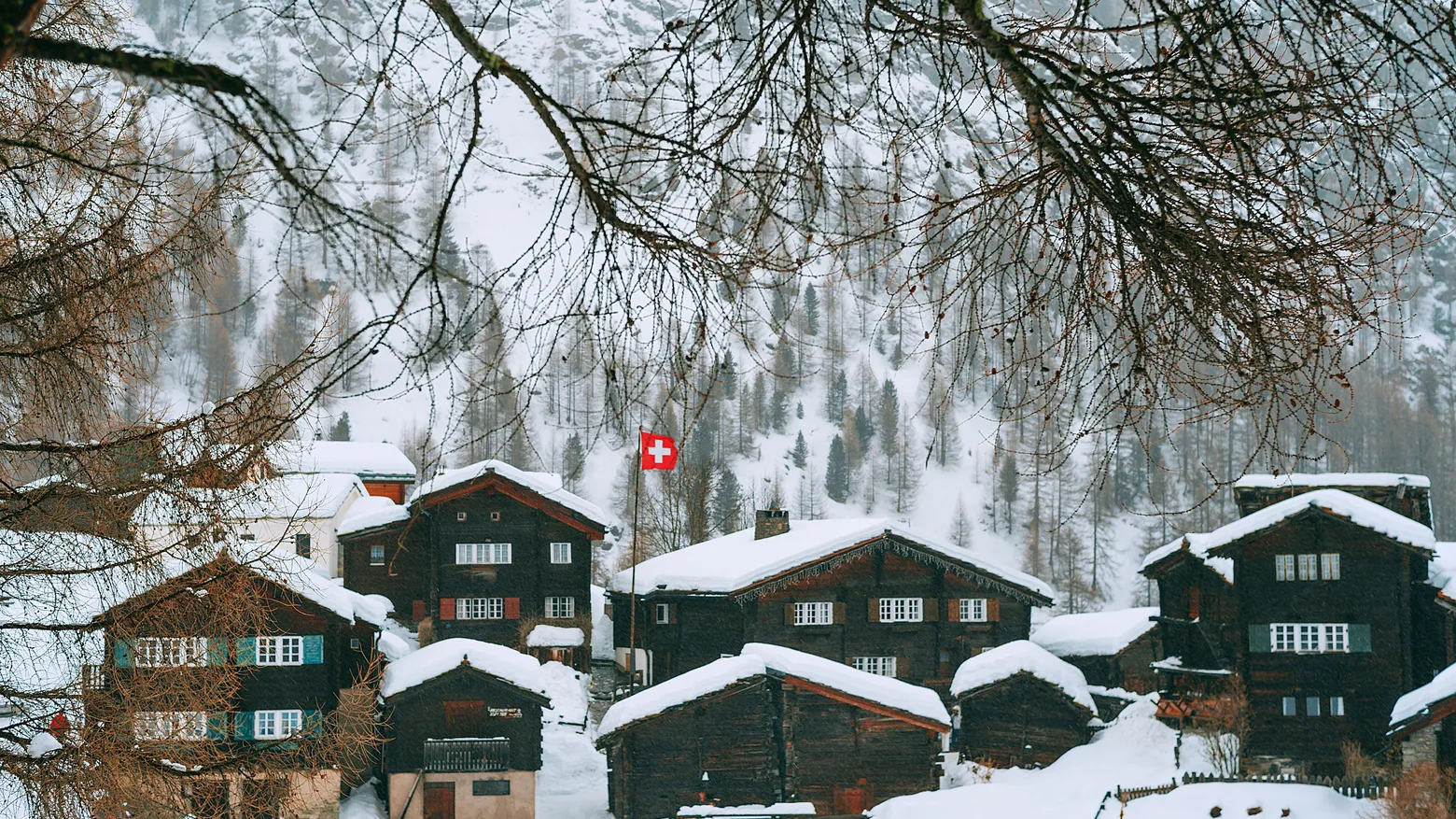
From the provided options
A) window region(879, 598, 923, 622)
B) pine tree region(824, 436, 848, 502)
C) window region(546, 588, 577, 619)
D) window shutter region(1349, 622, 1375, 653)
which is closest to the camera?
window shutter region(1349, 622, 1375, 653)

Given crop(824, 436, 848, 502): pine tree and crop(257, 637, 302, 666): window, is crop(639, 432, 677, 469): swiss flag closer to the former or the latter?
crop(257, 637, 302, 666): window

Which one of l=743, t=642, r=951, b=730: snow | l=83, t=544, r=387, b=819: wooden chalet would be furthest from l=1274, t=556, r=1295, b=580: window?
l=83, t=544, r=387, b=819: wooden chalet

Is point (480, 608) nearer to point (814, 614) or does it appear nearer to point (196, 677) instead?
point (814, 614)

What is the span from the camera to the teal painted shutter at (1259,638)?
34.5m

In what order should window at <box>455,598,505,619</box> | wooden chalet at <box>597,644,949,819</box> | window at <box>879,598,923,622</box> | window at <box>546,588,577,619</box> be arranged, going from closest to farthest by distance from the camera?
wooden chalet at <box>597,644,949,819</box>, window at <box>879,598,923,622</box>, window at <box>455,598,505,619</box>, window at <box>546,588,577,619</box>

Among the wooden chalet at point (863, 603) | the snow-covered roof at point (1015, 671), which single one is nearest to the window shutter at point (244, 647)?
the wooden chalet at point (863, 603)

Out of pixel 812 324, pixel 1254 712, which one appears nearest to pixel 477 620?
pixel 1254 712

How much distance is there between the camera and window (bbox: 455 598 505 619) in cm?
4316

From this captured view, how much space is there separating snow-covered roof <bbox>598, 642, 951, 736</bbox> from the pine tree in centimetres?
9538

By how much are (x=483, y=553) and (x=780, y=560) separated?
1111 cm

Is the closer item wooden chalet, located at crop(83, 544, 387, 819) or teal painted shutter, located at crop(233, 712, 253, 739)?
wooden chalet, located at crop(83, 544, 387, 819)

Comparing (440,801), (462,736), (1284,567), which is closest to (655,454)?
(462,736)

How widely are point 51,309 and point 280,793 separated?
3.79m

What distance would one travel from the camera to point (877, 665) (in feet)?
132
